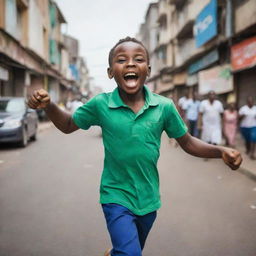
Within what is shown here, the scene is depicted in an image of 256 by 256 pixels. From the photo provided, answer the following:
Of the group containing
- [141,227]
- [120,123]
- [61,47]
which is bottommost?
[141,227]

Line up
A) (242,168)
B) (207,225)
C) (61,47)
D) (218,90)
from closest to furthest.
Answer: (207,225) < (242,168) < (218,90) < (61,47)

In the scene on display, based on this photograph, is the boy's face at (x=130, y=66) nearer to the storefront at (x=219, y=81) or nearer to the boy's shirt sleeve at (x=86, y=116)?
the boy's shirt sleeve at (x=86, y=116)

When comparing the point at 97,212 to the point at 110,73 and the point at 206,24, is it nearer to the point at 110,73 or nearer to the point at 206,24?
the point at 110,73

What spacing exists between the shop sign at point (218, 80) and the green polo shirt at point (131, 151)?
13.5m

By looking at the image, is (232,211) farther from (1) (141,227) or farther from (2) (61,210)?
(1) (141,227)

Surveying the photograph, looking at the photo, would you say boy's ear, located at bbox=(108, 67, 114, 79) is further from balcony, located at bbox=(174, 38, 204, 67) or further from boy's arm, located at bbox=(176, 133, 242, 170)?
balcony, located at bbox=(174, 38, 204, 67)

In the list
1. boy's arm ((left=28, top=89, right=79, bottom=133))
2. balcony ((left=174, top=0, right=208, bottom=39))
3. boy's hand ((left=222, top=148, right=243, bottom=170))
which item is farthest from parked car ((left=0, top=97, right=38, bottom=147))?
balcony ((left=174, top=0, right=208, bottom=39))

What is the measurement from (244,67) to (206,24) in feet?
17.1

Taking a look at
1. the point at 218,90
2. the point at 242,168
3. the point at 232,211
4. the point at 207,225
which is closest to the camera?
the point at 207,225

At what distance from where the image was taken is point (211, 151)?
217cm

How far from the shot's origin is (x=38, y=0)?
82.6 ft

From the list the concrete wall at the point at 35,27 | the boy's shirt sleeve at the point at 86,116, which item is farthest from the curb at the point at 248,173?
the concrete wall at the point at 35,27

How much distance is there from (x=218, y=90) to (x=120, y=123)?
1467cm

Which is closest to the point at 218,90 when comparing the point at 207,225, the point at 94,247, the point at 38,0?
the point at 207,225
